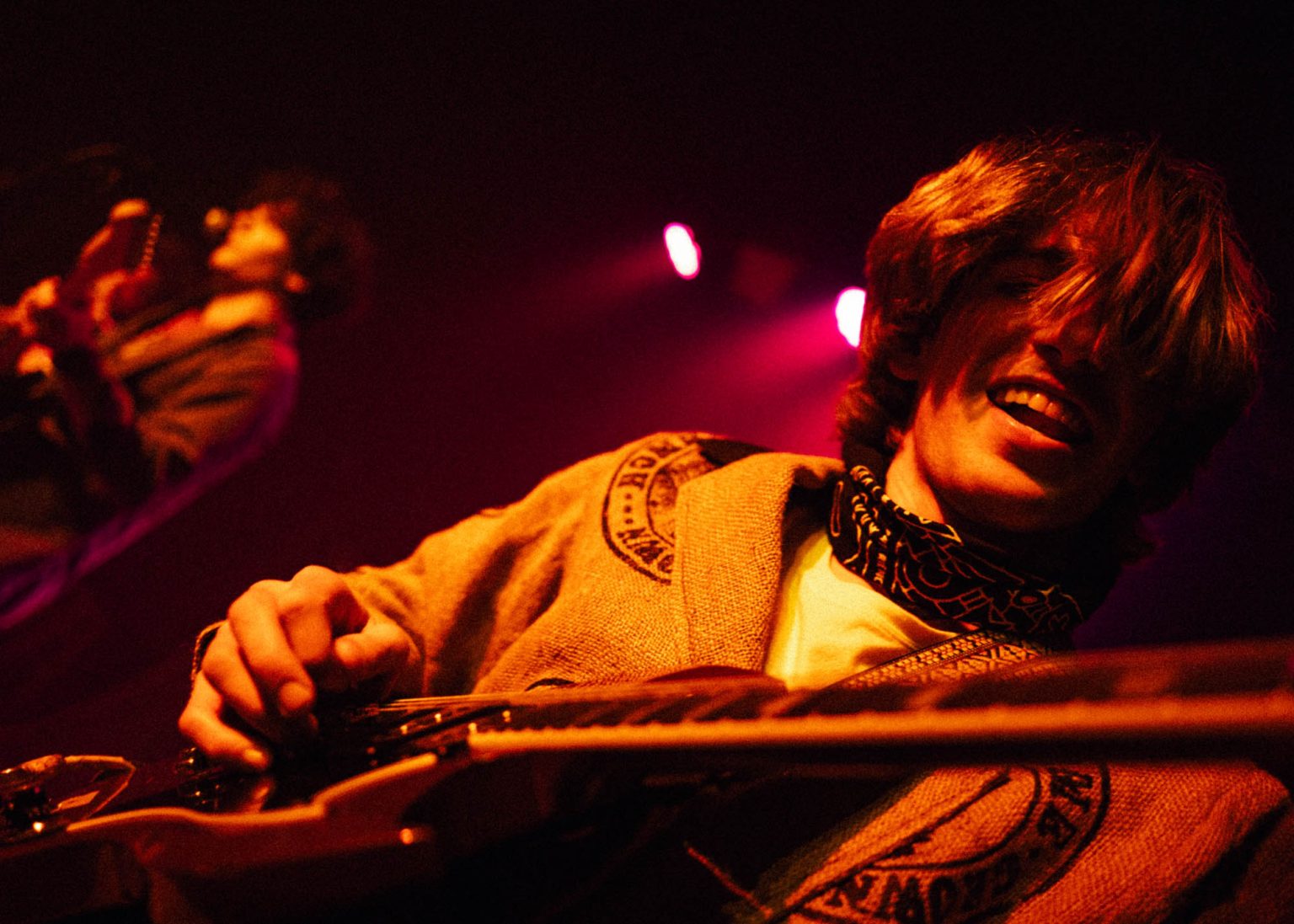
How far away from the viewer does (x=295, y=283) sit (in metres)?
1.31

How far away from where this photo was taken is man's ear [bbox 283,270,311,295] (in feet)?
4.25

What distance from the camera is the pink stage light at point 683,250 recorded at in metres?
1.60

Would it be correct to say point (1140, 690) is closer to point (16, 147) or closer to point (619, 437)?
point (619, 437)

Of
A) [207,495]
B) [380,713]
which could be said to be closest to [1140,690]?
[380,713]

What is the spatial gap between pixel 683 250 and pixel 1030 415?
3.05 feet

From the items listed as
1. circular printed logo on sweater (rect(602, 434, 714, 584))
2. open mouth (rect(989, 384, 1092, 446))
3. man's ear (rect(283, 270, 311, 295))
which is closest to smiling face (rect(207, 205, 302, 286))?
man's ear (rect(283, 270, 311, 295))

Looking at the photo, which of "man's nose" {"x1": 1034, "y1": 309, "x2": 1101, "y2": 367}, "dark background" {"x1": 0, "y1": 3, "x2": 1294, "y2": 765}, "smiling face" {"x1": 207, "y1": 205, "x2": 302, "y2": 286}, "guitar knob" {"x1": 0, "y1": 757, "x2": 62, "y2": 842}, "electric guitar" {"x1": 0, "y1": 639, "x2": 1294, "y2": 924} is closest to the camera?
"electric guitar" {"x1": 0, "y1": 639, "x2": 1294, "y2": 924}

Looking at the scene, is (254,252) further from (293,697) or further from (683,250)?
(293,697)

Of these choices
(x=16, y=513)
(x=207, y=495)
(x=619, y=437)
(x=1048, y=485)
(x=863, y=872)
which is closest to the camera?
(x=863, y=872)

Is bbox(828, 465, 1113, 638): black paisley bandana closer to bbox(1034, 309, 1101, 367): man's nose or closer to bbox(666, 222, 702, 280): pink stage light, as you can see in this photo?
bbox(1034, 309, 1101, 367): man's nose

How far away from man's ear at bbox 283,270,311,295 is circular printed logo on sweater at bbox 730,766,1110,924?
111 cm

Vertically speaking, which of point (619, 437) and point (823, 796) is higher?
point (619, 437)

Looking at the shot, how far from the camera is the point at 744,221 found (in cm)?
153

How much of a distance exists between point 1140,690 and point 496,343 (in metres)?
1.33
